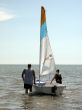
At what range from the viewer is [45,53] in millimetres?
23109

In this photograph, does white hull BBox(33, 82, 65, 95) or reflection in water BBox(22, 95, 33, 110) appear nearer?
reflection in water BBox(22, 95, 33, 110)

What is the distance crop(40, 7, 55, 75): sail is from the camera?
22.7 m

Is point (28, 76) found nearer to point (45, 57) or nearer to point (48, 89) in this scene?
point (48, 89)

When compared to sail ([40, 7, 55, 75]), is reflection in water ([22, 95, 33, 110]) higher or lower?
lower

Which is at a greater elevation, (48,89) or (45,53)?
(45,53)

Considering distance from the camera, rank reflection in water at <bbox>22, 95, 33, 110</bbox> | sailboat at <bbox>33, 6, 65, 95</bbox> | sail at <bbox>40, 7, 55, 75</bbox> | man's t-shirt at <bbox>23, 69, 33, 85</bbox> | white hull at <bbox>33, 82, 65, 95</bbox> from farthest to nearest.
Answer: sail at <bbox>40, 7, 55, 75</bbox>, sailboat at <bbox>33, 6, 65, 95</bbox>, white hull at <bbox>33, 82, 65, 95</bbox>, man's t-shirt at <bbox>23, 69, 33, 85</bbox>, reflection in water at <bbox>22, 95, 33, 110</bbox>

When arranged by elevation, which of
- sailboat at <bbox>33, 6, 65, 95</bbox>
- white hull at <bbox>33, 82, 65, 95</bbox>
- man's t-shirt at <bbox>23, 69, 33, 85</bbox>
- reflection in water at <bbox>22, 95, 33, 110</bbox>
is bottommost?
reflection in water at <bbox>22, 95, 33, 110</bbox>

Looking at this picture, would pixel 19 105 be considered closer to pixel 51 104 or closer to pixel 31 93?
pixel 51 104

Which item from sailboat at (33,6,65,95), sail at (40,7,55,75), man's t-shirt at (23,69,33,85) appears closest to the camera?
man's t-shirt at (23,69,33,85)

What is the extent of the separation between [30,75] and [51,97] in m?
1.97

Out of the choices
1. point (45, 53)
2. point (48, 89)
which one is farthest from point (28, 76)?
point (45, 53)

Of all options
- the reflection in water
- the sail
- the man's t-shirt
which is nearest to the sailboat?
the sail

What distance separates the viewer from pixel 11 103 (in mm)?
17594

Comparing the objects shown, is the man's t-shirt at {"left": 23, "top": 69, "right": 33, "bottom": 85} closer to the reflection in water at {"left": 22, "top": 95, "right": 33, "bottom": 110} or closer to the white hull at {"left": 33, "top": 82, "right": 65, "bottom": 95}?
the reflection in water at {"left": 22, "top": 95, "right": 33, "bottom": 110}
